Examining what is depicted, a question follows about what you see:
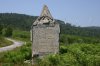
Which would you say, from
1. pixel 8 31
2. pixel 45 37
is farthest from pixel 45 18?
pixel 8 31

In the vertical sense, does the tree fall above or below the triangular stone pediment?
below

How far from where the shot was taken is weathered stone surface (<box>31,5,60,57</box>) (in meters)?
17.0

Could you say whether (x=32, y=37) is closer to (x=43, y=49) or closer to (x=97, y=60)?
(x=43, y=49)

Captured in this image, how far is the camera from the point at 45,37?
17078mm

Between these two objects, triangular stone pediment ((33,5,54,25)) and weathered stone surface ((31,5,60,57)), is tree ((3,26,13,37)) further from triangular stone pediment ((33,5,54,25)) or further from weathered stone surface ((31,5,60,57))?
weathered stone surface ((31,5,60,57))

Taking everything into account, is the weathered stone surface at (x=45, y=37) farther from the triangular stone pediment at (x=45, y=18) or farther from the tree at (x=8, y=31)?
the tree at (x=8, y=31)

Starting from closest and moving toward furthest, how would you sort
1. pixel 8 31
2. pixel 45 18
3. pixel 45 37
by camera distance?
pixel 45 37
pixel 45 18
pixel 8 31

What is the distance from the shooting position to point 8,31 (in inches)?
4264

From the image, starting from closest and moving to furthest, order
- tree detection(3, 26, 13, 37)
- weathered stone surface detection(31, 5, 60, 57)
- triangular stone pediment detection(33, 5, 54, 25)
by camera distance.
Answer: weathered stone surface detection(31, 5, 60, 57) → triangular stone pediment detection(33, 5, 54, 25) → tree detection(3, 26, 13, 37)

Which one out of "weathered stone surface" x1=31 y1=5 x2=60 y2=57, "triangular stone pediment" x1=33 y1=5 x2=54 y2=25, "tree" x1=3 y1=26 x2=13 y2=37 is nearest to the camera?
"weathered stone surface" x1=31 y1=5 x2=60 y2=57

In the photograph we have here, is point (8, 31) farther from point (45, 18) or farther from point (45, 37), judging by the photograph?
point (45, 37)

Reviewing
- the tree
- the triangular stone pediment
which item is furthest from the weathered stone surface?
the tree

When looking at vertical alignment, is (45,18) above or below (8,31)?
above

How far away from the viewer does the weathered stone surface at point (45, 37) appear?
17047 millimetres
